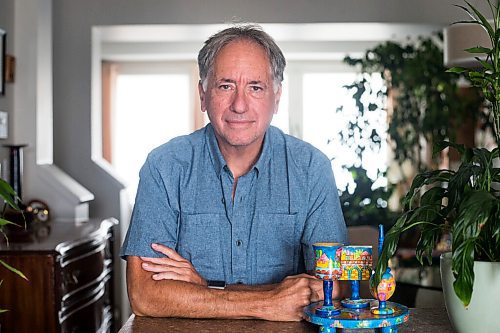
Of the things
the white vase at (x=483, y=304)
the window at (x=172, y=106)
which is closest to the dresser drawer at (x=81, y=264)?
the white vase at (x=483, y=304)

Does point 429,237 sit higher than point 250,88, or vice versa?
point 250,88

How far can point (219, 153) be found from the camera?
8.15 feet

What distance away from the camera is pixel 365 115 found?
5660 millimetres

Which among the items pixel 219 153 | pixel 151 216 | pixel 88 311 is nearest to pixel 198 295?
pixel 151 216

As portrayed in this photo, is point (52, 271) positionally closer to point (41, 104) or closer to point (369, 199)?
point (41, 104)

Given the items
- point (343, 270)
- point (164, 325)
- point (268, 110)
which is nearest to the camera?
point (343, 270)

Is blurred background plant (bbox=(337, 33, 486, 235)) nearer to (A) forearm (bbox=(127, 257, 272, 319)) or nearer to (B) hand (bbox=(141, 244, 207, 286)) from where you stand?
(B) hand (bbox=(141, 244, 207, 286))

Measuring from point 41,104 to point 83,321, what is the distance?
160cm

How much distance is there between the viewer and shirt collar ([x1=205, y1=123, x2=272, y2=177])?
2471mm

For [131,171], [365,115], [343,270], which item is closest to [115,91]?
[131,171]

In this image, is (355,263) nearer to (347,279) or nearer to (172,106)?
(347,279)

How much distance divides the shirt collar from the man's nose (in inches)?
7.1

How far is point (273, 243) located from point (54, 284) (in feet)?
4.68

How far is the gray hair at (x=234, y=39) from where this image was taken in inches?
95.6
